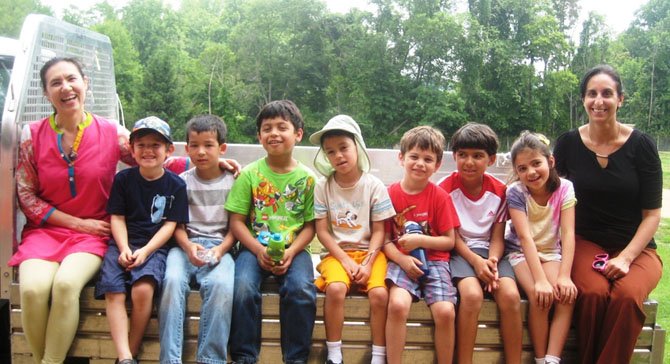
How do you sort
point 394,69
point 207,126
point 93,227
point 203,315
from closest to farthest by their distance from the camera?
point 203,315 → point 93,227 → point 207,126 → point 394,69

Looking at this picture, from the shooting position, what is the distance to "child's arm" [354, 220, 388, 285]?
307 cm

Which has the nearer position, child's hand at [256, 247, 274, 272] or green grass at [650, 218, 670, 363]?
child's hand at [256, 247, 274, 272]

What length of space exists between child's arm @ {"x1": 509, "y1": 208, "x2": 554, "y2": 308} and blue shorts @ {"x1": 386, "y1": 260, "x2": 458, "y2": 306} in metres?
0.41

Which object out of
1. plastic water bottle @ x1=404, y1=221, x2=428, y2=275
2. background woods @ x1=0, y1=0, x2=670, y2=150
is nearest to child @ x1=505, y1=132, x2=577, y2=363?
plastic water bottle @ x1=404, y1=221, x2=428, y2=275

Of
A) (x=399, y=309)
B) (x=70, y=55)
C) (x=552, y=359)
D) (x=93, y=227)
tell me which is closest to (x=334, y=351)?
(x=399, y=309)

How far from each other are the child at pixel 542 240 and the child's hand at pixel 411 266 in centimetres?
55

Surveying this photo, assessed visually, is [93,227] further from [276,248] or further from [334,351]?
[334,351]

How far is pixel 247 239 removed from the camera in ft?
10.6

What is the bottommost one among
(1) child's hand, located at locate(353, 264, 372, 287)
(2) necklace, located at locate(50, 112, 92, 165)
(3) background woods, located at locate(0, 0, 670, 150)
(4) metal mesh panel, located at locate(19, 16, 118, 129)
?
(1) child's hand, located at locate(353, 264, 372, 287)

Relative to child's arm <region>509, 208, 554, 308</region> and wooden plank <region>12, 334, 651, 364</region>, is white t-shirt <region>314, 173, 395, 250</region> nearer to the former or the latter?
wooden plank <region>12, 334, 651, 364</region>

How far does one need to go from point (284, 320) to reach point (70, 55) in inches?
98.4

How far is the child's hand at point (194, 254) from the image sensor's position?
10.3ft

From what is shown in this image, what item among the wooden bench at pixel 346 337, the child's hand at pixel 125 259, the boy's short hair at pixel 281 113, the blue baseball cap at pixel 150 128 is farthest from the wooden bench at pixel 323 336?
the boy's short hair at pixel 281 113

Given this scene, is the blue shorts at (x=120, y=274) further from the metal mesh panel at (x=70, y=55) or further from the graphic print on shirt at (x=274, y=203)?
the metal mesh panel at (x=70, y=55)
